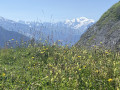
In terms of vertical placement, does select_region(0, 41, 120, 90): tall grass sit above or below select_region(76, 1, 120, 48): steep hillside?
below

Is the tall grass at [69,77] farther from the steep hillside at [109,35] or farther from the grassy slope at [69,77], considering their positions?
the steep hillside at [109,35]

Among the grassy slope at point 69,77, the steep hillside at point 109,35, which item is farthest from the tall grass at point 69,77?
the steep hillside at point 109,35

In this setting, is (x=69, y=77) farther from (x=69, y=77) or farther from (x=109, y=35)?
(x=109, y=35)

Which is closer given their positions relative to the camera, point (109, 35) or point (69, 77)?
point (69, 77)

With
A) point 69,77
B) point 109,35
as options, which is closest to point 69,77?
point 69,77

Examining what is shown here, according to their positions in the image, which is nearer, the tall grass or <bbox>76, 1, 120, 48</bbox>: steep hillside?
the tall grass

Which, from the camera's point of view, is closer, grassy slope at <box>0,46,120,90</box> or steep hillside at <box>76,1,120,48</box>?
grassy slope at <box>0,46,120,90</box>

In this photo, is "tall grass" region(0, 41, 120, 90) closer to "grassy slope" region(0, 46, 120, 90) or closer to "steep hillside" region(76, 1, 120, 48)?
"grassy slope" region(0, 46, 120, 90)

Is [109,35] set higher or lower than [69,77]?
higher

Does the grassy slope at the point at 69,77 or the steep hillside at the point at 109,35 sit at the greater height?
the steep hillside at the point at 109,35

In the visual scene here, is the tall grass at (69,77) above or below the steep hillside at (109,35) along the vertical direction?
below

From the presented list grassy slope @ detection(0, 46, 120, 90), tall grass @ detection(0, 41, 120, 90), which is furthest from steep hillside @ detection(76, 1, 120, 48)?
grassy slope @ detection(0, 46, 120, 90)

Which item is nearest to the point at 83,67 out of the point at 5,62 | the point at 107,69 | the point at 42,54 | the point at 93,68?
the point at 93,68

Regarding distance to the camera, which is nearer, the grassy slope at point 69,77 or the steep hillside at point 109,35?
the grassy slope at point 69,77
